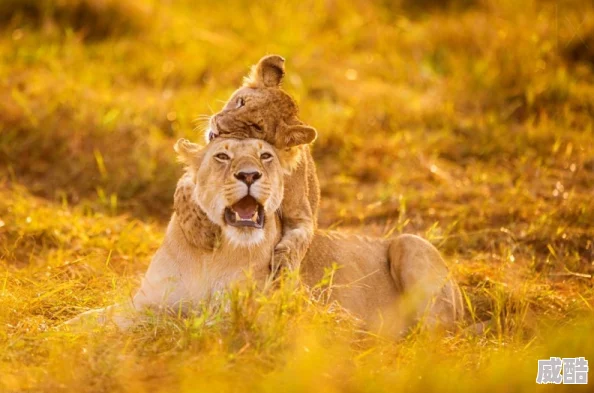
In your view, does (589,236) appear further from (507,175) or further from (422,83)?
(422,83)

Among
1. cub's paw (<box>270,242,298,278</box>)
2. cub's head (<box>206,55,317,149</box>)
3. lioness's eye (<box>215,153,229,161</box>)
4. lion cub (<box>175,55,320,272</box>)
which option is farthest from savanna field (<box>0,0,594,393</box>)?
cub's head (<box>206,55,317,149</box>)

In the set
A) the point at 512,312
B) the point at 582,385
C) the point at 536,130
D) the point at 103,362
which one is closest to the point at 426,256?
the point at 512,312

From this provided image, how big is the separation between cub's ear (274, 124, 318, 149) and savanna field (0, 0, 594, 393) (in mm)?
695

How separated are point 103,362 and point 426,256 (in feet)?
6.18

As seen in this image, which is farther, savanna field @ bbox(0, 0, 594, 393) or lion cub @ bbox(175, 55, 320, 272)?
lion cub @ bbox(175, 55, 320, 272)

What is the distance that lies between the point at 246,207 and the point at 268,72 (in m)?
1.10

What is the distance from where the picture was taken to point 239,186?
4.05 metres

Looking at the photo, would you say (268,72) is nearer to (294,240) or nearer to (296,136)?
(296,136)

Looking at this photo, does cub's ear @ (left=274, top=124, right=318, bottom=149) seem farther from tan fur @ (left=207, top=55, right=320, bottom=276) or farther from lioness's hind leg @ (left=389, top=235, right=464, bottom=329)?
lioness's hind leg @ (left=389, top=235, right=464, bottom=329)

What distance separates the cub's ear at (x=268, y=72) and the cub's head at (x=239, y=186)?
0.74 meters

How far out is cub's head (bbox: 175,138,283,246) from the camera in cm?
407

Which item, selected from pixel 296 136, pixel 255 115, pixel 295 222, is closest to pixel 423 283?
pixel 295 222

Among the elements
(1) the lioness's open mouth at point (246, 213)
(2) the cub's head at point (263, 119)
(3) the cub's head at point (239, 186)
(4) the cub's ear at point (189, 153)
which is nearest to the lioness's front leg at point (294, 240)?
(3) the cub's head at point (239, 186)

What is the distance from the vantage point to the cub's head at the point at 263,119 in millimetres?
4453
